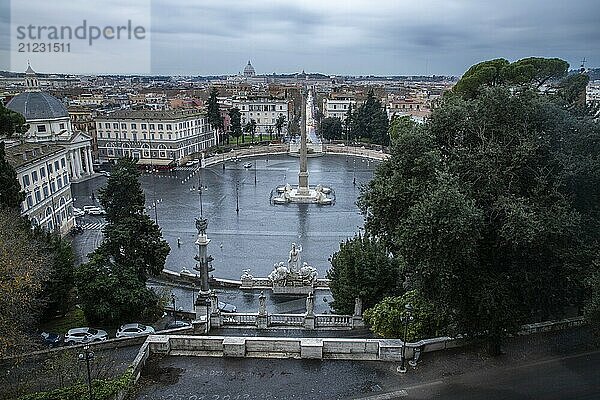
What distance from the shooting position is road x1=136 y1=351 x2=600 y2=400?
1273cm

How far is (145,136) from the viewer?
68.9 m

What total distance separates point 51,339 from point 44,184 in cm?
2076

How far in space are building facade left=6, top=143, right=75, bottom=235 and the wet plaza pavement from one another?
88.5 inches

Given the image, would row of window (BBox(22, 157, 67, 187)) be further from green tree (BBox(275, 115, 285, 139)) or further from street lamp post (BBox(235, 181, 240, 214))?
green tree (BBox(275, 115, 285, 139))

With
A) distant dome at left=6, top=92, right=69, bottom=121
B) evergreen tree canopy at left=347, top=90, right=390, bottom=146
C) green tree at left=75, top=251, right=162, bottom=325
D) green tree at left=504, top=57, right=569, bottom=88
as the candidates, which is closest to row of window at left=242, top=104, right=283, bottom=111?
evergreen tree canopy at left=347, top=90, right=390, bottom=146

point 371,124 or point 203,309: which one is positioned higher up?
point 371,124

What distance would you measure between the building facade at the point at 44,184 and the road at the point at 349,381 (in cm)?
2266

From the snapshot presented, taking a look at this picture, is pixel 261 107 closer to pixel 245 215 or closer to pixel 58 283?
pixel 245 215

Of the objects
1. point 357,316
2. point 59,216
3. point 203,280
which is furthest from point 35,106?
point 357,316

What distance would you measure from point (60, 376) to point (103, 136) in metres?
61.9

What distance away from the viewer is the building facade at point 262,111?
9288cm

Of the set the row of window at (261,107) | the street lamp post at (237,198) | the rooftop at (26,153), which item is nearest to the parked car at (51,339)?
the rooftop at (26,153)

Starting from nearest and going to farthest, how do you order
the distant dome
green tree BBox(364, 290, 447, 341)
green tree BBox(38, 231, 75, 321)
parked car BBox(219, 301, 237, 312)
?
green tree BBox(364, 290, 447, 341) < green tree BBox(38, 231, 75, 321) < parked car BBox(219, 301, 237, 312) < the distant dome

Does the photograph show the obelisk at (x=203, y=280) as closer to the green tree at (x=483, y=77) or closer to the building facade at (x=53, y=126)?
the green tree at (x=483, y=77)
